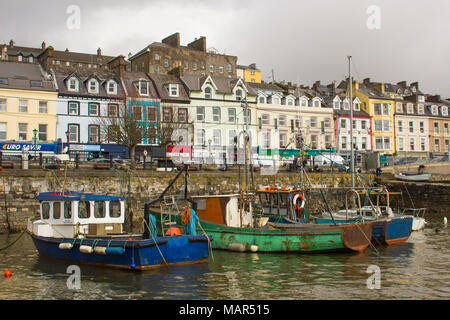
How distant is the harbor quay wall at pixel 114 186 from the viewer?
25.5 metres

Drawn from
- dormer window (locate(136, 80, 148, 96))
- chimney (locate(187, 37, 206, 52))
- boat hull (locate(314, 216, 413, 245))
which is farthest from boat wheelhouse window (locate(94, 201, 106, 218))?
chimney (locate(187, 37, 206, 52))

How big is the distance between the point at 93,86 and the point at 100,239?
29013 mm

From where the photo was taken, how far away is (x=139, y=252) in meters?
15.4

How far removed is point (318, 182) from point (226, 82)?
709 inches

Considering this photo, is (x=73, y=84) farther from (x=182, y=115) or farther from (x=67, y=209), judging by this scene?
(x=67, y=209)

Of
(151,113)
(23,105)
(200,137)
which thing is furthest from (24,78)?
(200,137)

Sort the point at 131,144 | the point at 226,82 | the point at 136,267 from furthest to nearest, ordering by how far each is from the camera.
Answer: the point at 226,82 → the point at 131,144 → the point at 136,267

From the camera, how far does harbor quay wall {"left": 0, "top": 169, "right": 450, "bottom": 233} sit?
1006 inches

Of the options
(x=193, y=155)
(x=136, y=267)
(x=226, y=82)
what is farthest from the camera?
(x=226, y=82)

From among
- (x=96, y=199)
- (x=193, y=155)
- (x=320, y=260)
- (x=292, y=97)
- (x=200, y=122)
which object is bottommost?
(x=320, y=260)

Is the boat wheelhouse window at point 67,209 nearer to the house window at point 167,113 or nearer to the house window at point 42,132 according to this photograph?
the house window at point 42,132
